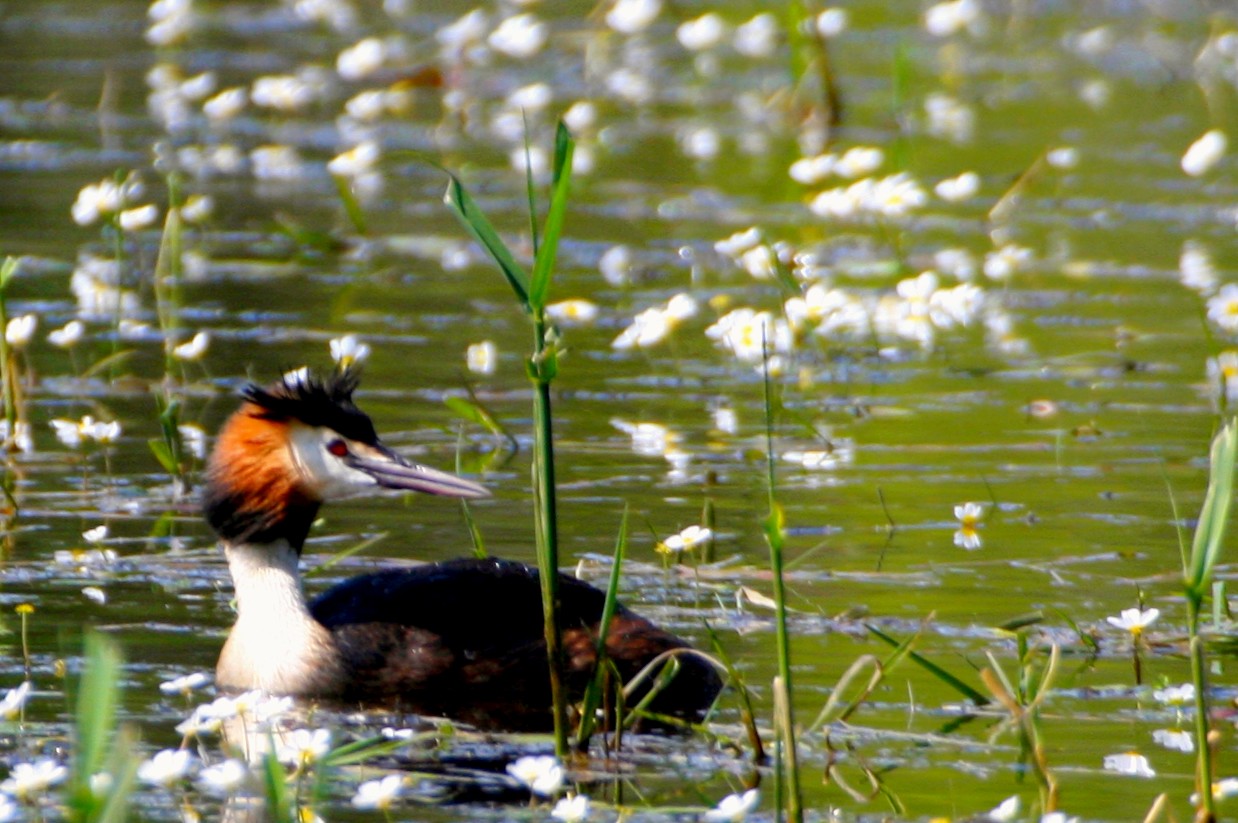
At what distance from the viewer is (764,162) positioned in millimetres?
16984

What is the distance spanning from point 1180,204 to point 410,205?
4666mm

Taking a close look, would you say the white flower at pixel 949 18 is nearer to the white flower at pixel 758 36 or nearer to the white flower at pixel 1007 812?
the white flower at pixel 758 36

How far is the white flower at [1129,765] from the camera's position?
573 cm

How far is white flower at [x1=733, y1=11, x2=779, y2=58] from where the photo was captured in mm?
20766

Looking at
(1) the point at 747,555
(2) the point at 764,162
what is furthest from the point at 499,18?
(1) the point at 747,555

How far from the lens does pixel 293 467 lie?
7.02m

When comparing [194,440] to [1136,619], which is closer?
[1136,619]

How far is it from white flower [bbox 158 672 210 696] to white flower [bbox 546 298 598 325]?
4.69m

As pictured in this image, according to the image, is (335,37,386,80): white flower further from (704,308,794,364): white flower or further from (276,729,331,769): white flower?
(276,729,331,769): white flower

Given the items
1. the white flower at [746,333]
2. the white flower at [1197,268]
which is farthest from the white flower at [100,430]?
the white flower at [1197,268]

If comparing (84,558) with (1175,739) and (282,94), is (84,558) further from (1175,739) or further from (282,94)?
(282,94)

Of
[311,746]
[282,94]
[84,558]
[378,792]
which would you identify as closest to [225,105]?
[282,94]

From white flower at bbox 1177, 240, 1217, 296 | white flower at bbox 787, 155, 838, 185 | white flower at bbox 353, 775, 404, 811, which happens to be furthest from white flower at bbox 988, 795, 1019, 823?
white flower at bbox 787, 155, 838, 185

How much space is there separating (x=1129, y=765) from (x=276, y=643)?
2275 mm
